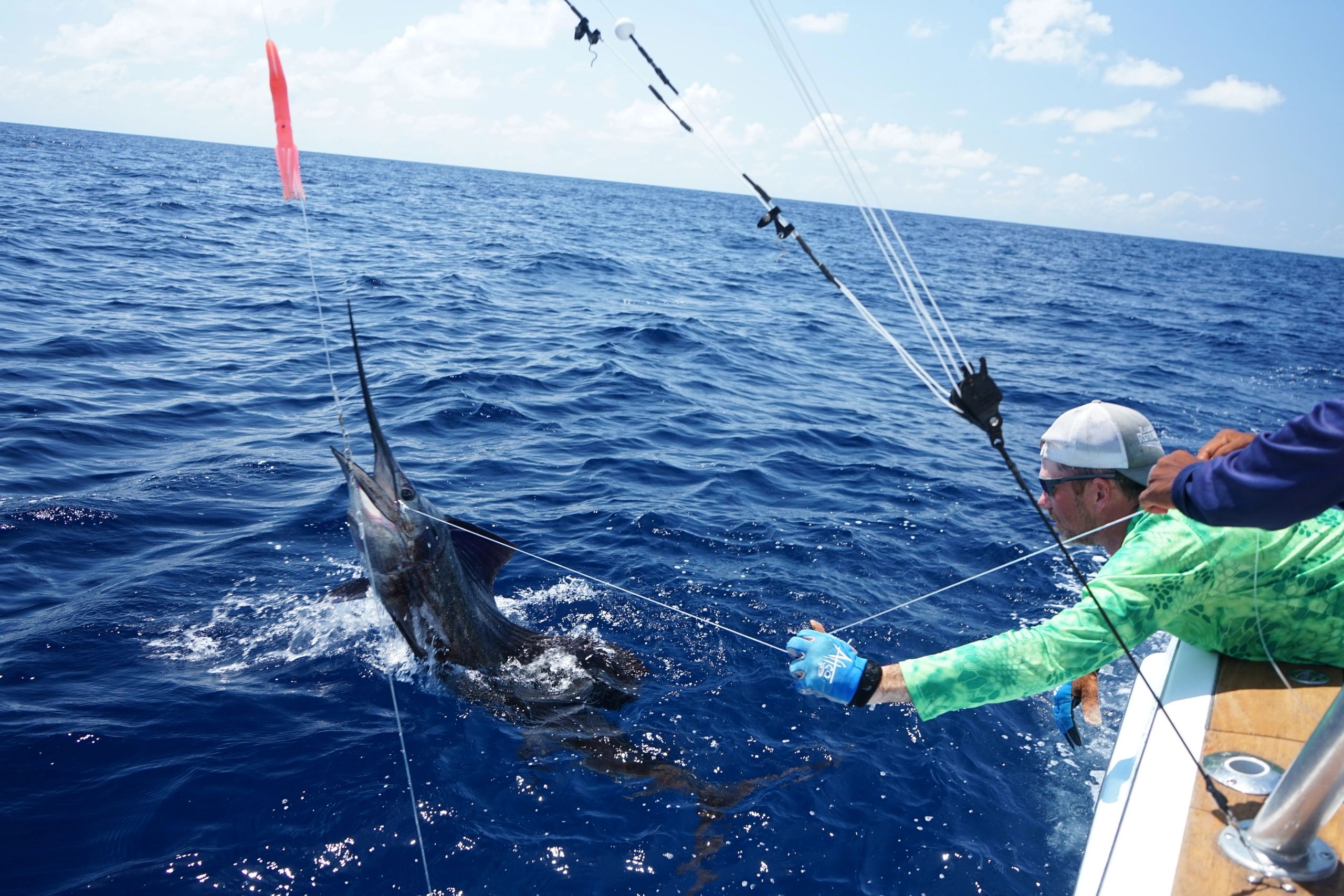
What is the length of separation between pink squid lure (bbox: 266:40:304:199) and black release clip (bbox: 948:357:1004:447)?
3.47 metres

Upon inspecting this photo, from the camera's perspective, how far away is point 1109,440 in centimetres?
303

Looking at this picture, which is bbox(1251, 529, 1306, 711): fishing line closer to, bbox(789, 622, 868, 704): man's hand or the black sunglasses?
the black sunglasses

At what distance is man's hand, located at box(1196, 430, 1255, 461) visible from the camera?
2.52 meters

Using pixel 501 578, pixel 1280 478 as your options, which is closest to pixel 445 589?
pixel 501 578

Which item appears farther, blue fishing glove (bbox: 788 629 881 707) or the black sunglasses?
the black sunglasses

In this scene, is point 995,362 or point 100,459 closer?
point 100,459

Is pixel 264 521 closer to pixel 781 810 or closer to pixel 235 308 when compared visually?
pixel 781 810

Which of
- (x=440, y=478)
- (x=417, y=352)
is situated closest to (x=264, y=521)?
(x=440, y=478)

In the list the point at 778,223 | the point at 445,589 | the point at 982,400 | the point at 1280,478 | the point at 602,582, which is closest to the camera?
the point at 1280,478

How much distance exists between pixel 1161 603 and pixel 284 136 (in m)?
4.56

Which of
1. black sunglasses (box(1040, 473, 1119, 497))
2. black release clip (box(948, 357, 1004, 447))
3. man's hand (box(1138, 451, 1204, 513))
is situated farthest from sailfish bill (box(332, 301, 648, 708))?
man's hand (box(1138, 451, 1204, 513))

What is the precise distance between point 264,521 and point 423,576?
3.02m

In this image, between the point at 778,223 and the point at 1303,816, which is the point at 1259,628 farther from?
the point at 778,223

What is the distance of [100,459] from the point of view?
757 cm
